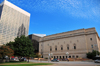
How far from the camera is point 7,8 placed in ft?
391

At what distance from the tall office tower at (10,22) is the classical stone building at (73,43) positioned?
66982 mm

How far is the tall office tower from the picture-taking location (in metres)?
114

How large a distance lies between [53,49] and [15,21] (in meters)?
85.7

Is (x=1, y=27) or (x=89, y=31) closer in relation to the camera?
(x=89, y=31)

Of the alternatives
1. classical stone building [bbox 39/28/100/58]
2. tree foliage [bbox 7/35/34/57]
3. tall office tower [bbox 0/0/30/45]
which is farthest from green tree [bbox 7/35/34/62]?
tall office tower [bbox 0/0/30/45]

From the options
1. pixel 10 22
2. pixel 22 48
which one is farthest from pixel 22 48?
pixel 10 22

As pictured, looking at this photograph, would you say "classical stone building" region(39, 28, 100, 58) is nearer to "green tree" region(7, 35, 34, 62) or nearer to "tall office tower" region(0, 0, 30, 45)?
"green tree" region(7, 35, 34, 62)

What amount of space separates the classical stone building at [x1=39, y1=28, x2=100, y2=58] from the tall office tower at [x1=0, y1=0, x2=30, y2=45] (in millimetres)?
66982

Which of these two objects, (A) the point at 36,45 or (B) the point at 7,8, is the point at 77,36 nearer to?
(A) the point at 36,45

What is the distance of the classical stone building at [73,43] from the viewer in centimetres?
5714

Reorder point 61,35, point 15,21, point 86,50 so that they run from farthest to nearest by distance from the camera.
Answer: point 15,21 < point 61,35 < point 86,50

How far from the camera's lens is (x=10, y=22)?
406ft

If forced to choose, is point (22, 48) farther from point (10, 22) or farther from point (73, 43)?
point (10, 22)

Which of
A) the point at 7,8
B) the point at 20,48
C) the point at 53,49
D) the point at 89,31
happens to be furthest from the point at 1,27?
the point at 89,31
